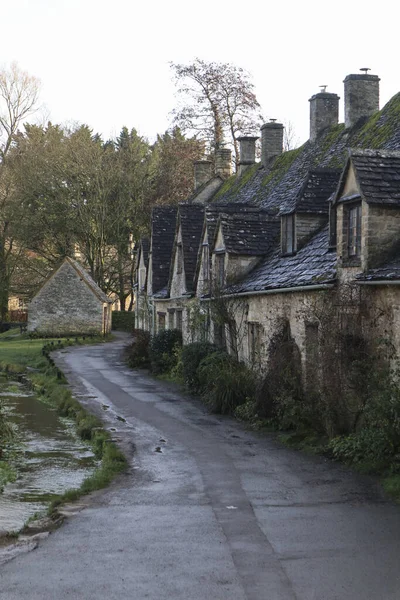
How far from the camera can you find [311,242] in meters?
20.5

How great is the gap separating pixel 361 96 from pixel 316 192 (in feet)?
22.6

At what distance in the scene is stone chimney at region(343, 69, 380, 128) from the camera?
2638cm

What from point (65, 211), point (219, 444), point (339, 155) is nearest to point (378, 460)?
point (219, 444)

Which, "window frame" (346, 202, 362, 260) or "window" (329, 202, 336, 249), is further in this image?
"window" (329, 202, 336, 249)

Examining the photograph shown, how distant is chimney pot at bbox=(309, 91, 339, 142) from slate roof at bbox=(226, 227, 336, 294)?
829 centimetres

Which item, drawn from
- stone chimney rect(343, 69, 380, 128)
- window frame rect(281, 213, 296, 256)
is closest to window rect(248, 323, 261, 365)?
window frame rect(281, 213, 296, 256)

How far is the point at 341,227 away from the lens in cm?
1595

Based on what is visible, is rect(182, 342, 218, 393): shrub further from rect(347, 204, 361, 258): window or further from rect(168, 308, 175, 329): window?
rect(168, 308, 175, 329): window

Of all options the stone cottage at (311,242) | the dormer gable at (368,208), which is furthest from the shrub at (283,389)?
the dormer gable at (368,208)

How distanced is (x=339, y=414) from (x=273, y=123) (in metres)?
23.2

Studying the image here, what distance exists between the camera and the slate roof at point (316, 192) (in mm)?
21078

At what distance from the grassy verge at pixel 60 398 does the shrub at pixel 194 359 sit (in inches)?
148

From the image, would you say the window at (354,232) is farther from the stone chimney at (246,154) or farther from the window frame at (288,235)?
the stone chimney at (246,154)

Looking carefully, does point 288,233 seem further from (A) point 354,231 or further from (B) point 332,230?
(A) point 354,231
